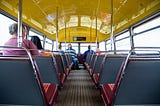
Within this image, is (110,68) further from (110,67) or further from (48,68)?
(48,68)

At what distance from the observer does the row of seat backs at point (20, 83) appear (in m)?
1.85

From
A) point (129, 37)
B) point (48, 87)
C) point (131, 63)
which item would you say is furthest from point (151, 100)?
point (129, 37)

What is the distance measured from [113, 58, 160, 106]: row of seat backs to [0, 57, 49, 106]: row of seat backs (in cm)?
78

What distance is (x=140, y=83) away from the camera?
6.73ft

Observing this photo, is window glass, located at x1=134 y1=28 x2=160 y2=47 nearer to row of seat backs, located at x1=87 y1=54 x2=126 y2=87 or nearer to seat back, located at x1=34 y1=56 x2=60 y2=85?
row of seat backs, located at x1=87 y1=54 x2=126 y2=87

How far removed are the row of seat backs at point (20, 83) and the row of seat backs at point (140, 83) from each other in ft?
2.56

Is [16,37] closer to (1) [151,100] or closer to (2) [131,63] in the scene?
(2) [131,63]

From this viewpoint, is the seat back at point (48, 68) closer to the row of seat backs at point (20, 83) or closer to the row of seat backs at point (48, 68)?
the row of seat backs at point (48, 68)

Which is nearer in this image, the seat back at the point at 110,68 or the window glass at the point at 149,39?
the seat back at the point at 110,68

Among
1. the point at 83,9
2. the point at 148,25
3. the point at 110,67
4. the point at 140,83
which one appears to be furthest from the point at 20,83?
the point at 83,9

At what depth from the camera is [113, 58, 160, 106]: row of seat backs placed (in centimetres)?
193

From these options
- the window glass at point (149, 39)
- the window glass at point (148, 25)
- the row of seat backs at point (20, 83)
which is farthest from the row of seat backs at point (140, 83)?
the window glass at point (148, 25)

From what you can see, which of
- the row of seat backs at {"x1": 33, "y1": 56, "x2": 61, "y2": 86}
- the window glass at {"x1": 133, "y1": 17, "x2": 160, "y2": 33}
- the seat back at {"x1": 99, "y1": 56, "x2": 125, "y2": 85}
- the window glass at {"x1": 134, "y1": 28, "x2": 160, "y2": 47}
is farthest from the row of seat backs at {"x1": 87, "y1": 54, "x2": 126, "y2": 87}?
the window glass at {"x1": 133, "y1": 17, "x2": 160, "y2": 33}

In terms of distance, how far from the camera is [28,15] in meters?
6.59
